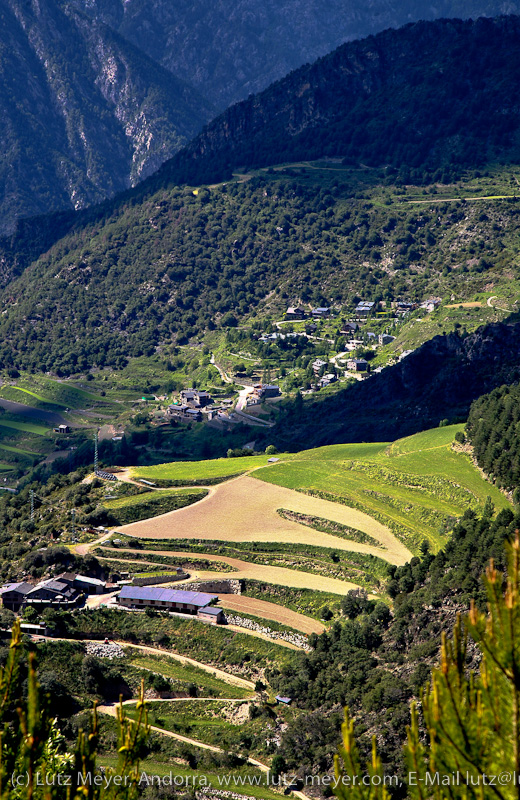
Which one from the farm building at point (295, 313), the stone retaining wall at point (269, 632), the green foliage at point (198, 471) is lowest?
the stone retaining wall at point (269, 632)

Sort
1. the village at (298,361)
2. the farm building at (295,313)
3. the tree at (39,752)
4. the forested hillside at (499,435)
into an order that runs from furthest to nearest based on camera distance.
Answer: the farm building at (295,313), the village at (298,361), the forested hillside at (499,435), the tree at (39,752)

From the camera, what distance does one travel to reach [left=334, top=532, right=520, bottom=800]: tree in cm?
1636

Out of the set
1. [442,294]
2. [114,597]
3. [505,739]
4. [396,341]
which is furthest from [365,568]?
[442,294]

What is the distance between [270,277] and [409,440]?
9973 centimetres

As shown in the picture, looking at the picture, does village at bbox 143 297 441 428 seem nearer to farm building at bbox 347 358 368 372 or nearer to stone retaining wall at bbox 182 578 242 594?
farm building at bbox 347 358 368 372

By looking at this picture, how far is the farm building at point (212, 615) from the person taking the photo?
6638cm

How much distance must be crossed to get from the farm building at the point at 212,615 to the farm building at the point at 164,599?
0.66 m

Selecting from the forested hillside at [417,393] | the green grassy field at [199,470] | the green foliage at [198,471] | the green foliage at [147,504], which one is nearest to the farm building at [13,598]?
the green foliage at [147,504]

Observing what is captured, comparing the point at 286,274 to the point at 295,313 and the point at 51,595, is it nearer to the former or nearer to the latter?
the point at 295,313

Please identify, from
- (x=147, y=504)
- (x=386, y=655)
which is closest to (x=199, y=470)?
(x=147, y=504)

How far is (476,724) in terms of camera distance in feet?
57.4

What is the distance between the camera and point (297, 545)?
74.4 metres

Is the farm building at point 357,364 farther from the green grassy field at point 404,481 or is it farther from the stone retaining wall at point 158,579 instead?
the stone retaining wall at point 158,579

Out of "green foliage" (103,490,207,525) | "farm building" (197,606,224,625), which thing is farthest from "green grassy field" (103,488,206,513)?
"farm building" (197,606,224,625)
